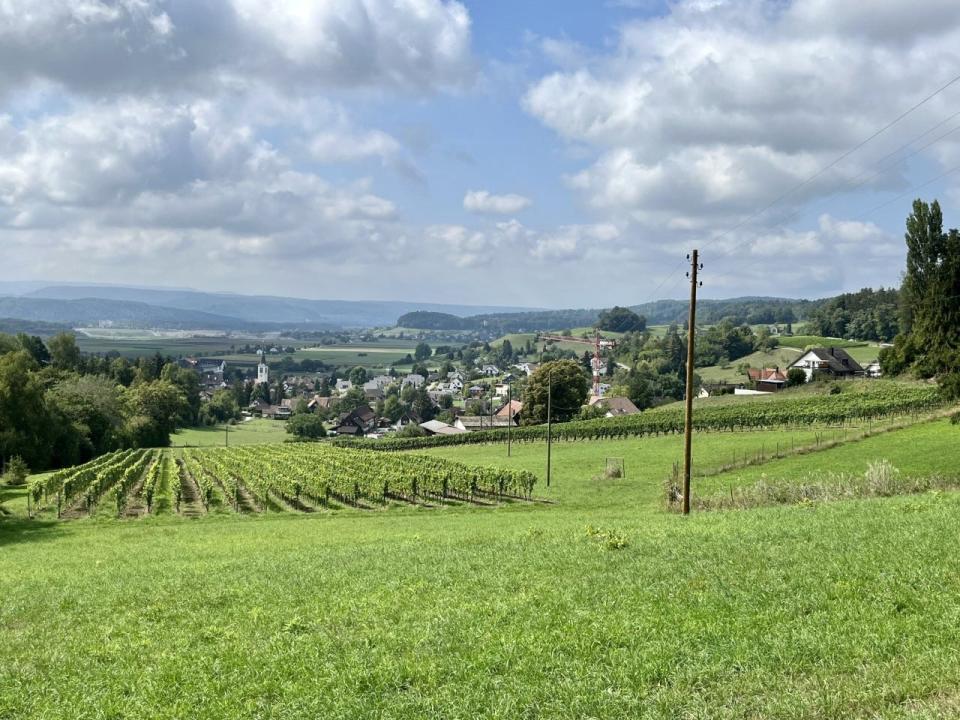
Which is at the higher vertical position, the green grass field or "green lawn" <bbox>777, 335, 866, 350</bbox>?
the green grass field

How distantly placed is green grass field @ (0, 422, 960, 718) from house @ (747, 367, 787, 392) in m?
112

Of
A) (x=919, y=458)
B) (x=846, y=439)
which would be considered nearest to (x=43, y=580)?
(x=919, y=458)

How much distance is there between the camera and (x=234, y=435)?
143375mm

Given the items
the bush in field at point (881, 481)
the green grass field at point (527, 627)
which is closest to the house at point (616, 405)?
the bush in field at point (881, 481)

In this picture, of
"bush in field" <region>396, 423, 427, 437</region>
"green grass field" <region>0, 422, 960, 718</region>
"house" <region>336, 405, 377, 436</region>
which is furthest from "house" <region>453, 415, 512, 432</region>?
"green grass field" <region>0, 422, 960, 718</region>

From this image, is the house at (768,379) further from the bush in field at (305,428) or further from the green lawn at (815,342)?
the bush in field at (305,428)

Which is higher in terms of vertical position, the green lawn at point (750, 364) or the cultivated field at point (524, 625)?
the cultivated field at point (524, 625)

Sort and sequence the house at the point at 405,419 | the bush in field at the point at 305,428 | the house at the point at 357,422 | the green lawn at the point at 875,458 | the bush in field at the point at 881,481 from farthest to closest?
1. the house at the point at 405,419
2. the house at the point at 357,422
3. the bush in field at the point at 305,428
4. the green lawn at the point at 875,458
5. the bush in field at the point at 881,481

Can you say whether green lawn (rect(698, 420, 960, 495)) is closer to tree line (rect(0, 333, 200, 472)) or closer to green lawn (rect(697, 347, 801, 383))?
tree line (rect(0, 333, 200, 472))

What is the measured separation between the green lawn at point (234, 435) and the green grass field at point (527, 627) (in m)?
107

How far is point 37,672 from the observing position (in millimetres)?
11648

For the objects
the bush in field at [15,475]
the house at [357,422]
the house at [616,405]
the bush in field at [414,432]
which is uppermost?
the bush in field at [15,475]

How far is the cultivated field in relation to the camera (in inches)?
365

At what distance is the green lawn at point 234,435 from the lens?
128212mm
